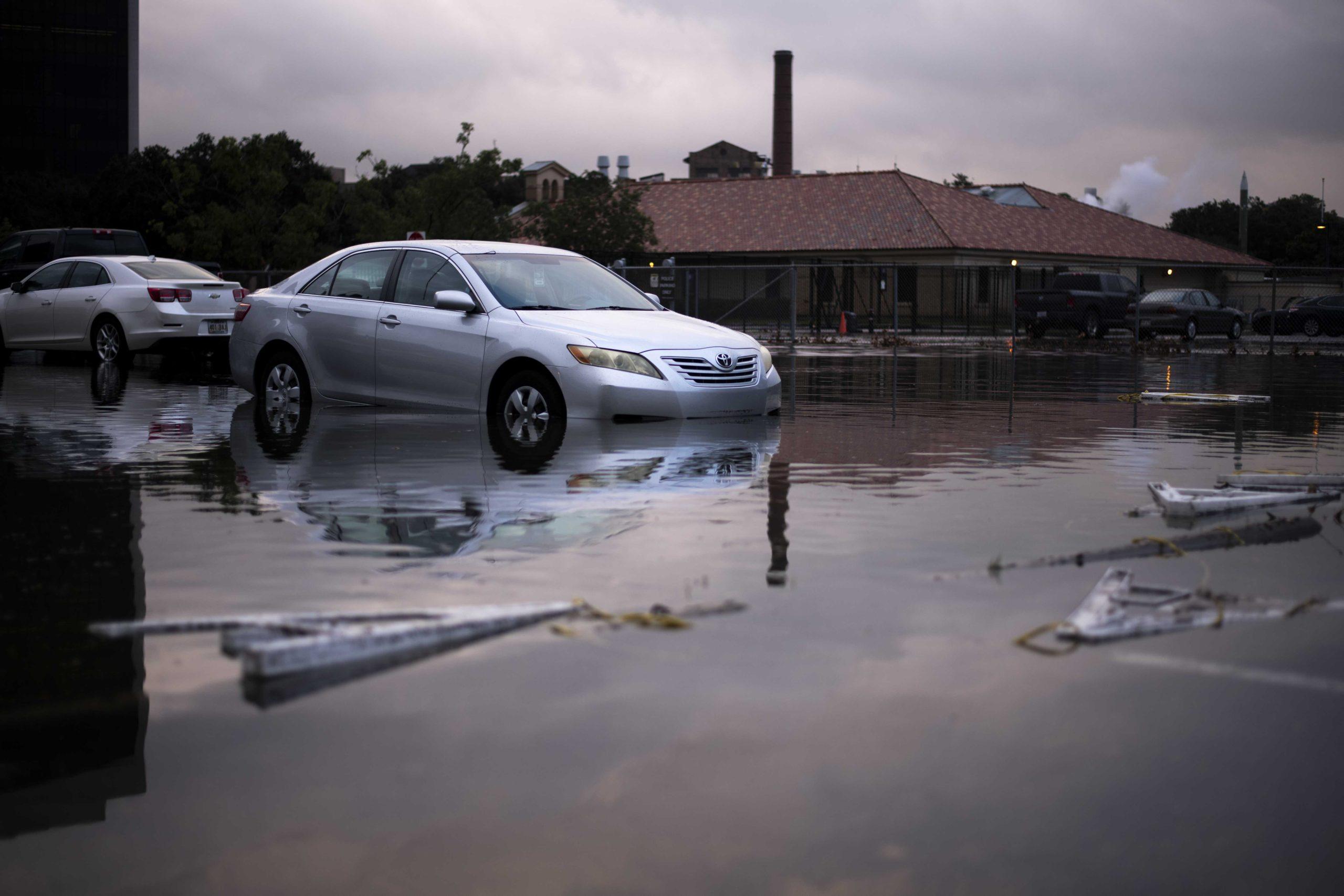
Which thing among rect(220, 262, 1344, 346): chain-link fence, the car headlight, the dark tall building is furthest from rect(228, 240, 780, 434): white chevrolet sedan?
the dark tall building

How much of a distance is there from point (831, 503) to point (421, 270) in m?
5.61

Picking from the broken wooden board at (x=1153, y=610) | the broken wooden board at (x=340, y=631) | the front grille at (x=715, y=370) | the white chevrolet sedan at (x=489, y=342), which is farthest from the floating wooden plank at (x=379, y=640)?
the front grille at (x=715, y=370)

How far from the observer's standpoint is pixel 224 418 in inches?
567

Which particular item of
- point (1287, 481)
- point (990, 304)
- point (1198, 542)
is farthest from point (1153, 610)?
point (990, 304)

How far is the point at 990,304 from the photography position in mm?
51812

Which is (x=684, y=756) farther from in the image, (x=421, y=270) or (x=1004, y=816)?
(x=421, y=270)

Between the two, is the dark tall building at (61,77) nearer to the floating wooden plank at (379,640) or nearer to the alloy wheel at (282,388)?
the alloy wheel at (282,388)

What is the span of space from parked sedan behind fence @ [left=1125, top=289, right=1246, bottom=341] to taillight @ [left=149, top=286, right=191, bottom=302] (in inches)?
1068

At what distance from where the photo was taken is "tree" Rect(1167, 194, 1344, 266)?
361 feet

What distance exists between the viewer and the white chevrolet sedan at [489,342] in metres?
11.9

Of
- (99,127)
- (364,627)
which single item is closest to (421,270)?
(364,627)

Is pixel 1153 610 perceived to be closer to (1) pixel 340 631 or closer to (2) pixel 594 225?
(1) pixel 340 631

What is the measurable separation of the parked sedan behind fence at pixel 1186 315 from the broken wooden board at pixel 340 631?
38.7m

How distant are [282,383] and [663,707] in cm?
1010
